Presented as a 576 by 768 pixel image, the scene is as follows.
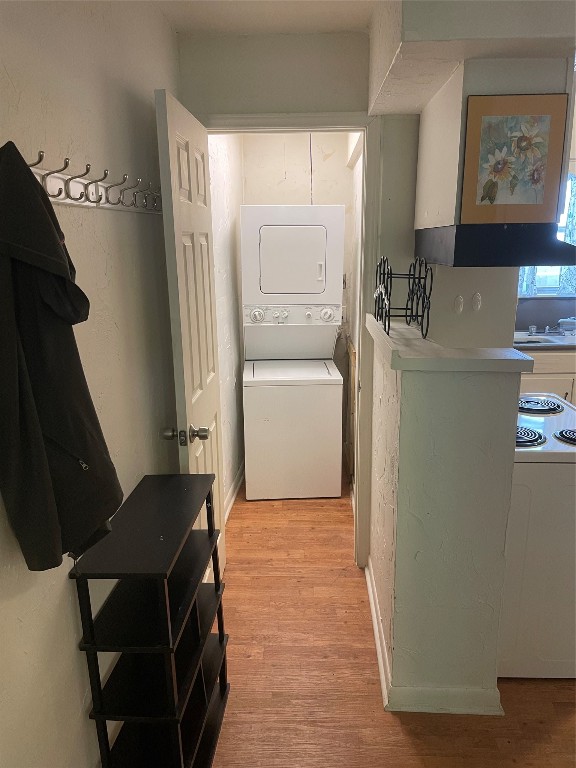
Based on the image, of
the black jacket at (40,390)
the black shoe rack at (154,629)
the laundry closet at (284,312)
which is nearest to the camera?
the black jacket at (40,390)

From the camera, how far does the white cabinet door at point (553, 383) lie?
11.6 feet

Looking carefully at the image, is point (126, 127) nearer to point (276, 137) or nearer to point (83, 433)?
point (83, 433)

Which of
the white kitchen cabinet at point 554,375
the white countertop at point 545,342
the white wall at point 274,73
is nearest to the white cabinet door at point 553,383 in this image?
the white kitchen cabinet at point 554,375

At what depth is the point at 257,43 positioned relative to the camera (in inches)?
87.5

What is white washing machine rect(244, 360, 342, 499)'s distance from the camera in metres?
3.23

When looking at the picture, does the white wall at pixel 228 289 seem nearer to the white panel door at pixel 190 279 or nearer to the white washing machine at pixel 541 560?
the white panel door at pixel 190 279

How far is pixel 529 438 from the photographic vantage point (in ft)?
6.27

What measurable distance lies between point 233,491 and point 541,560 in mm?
2006

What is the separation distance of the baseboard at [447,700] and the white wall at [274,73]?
7.56 feet

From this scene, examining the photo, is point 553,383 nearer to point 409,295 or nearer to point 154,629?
point 409,295

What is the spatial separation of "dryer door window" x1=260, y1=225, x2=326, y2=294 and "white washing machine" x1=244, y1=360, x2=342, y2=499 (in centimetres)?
53

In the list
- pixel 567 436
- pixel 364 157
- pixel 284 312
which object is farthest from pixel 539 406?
pixel 284 312

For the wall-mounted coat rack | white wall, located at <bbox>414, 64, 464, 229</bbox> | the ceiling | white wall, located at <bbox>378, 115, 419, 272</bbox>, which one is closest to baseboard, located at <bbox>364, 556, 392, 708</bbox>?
white wall, located at <bbox>378, 115, 419, 272</bbox>

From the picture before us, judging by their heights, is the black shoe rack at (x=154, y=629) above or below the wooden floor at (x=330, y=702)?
above
